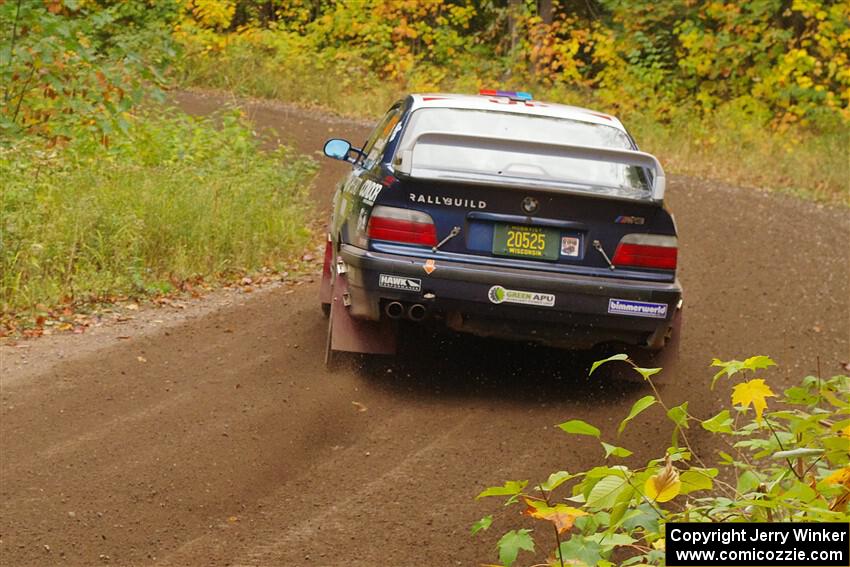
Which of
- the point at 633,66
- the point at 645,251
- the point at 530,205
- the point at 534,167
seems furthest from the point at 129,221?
the point at 633,66

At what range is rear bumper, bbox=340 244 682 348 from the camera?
22.6ft

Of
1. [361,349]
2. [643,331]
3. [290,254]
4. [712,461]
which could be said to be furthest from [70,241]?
[712,461]

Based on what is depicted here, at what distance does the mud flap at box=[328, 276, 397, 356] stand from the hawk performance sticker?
0.52 metres

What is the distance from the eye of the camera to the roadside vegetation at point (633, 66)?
22203mm

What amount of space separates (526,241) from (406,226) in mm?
665

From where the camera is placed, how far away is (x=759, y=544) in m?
2.99

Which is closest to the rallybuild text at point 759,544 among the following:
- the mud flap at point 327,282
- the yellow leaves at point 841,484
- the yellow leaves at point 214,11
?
the yellow leaves at point 841,484

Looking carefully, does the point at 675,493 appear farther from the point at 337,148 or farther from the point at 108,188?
the point at 108,188

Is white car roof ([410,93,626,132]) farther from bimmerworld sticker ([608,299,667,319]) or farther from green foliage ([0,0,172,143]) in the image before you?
green foliage ([0,0,172,143])

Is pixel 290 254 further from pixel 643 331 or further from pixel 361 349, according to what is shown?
pixel 643 331

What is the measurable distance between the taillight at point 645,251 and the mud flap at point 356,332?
54.6 inches

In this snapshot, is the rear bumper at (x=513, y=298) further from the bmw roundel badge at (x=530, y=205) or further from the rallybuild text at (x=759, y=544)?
the rallybuild text at (x=759, y=544)

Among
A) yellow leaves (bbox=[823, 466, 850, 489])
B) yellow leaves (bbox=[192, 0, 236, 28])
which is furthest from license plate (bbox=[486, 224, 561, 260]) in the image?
yellow leaves (bbox=[192, 0, 236, 28])

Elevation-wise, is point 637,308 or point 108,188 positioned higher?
point 637,308
